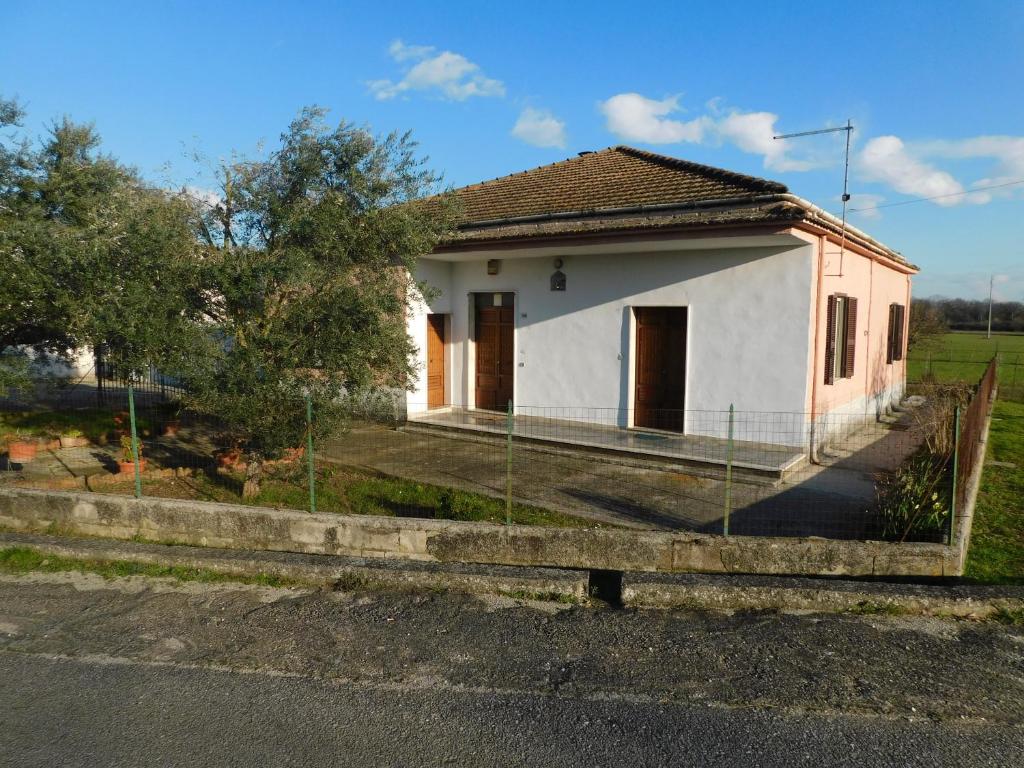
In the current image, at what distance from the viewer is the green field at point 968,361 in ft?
73.4

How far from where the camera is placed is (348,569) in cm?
555

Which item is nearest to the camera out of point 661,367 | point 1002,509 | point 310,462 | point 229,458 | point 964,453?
point 310,462

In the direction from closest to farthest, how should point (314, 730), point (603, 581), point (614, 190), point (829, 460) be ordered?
point (314, 730)
point (603, 581)
point (829, 460)
point (614, 190)

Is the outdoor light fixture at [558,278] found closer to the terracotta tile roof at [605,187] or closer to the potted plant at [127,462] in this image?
the terracotta tile roof at [605,187]

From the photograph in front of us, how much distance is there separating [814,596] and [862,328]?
898 centimetres

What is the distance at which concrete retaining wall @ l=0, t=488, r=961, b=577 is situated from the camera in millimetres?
5535

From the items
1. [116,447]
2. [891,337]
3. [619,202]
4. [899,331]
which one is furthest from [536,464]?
[899,331]

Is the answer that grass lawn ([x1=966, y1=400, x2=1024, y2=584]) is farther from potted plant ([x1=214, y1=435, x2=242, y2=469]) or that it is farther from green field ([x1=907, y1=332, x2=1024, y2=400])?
green field ([x1=907, y1=332, x2=1024, y2=400])

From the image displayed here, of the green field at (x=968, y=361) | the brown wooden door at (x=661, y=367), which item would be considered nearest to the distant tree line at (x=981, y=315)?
the green field at (x=968, y=361)

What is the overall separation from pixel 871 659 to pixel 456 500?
406 cm

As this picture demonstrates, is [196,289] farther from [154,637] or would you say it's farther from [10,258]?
[154,637]

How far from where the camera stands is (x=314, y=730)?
352 centimetres

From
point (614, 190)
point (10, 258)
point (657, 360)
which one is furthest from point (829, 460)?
point (10, 258)

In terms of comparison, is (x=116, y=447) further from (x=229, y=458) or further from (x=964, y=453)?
(x=964, y=453)
